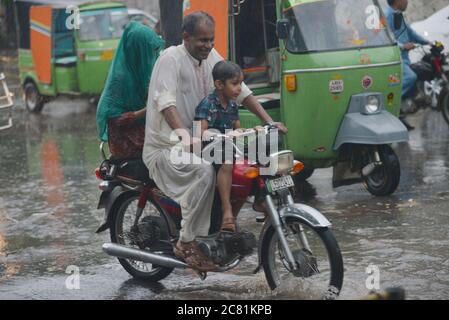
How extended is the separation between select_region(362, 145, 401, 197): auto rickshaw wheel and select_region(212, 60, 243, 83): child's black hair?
11.4 ft

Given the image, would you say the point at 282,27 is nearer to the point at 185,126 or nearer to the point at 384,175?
the point at 384,175

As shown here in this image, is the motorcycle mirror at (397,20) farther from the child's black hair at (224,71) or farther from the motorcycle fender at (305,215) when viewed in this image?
the motorcycle fender at (305,215)

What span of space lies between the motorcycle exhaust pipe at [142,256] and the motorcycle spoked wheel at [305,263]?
24.4 inches

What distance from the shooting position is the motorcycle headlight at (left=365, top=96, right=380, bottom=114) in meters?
9.30

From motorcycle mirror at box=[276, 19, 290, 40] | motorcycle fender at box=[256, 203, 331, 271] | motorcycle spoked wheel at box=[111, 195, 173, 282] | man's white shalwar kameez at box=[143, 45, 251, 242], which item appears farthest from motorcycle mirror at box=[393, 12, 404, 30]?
motorcycle fender at box=[256, 203, 331, 271]

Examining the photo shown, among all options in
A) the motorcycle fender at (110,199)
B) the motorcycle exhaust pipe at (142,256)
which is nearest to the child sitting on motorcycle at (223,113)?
the motorcycle exhaust pipe at (142,256)

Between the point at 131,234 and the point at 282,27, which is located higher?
the point at 282,27

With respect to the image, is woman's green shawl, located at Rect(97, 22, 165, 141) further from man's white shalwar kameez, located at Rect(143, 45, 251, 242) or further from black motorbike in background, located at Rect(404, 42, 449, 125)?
black motorbike in background, located at Rect(404, 42, 449, 125)

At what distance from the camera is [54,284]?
22.4 feet

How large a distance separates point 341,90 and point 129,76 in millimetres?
2879

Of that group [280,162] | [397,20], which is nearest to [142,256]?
[280,162]

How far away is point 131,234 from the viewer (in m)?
6.88

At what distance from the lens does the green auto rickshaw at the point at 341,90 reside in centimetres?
920
